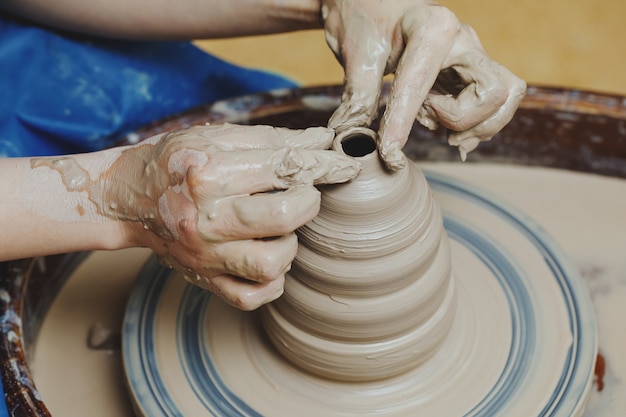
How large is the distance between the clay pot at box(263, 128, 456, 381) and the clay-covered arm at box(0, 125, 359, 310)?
6 centimetres

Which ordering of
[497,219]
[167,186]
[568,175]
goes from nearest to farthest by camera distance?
[167,186] → [497,219] → [568,175]

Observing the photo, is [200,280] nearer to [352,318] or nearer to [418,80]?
[352,318]

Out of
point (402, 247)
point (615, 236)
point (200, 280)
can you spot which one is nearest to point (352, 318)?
point (402, 247)

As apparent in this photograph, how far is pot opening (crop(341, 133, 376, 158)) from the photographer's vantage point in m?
1.21

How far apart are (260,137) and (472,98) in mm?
386


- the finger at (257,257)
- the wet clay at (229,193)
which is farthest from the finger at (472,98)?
the finger at (257,257)

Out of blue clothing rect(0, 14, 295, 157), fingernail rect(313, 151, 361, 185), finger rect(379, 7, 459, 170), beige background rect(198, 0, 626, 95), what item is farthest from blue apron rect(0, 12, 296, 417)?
beige background rect(198, 0, 626, 95)

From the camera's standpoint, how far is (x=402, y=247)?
1.18m

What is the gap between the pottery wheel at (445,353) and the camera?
126cm

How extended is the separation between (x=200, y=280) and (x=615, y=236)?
942 millimetres

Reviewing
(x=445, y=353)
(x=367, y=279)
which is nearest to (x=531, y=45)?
(x=445, y=353)

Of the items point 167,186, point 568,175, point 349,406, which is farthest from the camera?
point 568,175

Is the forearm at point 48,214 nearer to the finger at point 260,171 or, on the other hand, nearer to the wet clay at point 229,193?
the wet clay at point 229,193

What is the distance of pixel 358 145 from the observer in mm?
1223
